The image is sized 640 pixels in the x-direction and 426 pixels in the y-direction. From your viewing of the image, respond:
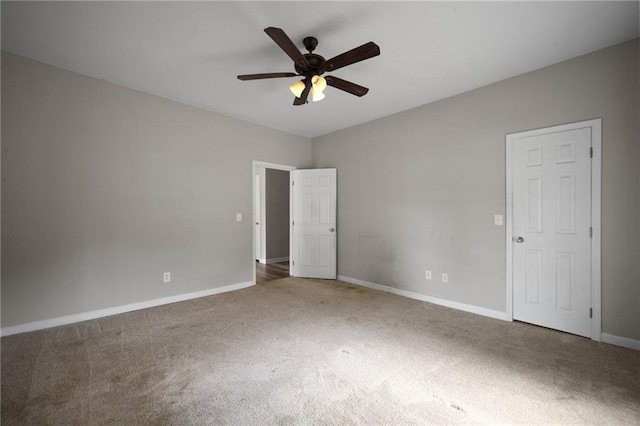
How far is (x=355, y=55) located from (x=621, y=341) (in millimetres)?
3472

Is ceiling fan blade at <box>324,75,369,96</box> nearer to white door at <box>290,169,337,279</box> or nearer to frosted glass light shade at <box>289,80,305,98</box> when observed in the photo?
frosted glass light shade at <box>289,80,305,98</box>

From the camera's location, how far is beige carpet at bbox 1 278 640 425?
5.56ft

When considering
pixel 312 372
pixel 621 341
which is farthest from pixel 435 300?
pixel 312 372

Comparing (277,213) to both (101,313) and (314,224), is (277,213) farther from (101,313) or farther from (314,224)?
(101,313)

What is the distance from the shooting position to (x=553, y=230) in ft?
9.42

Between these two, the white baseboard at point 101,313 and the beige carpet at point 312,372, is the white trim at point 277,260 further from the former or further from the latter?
the beige carpet at point 312,372

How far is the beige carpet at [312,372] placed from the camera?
1.69 metres

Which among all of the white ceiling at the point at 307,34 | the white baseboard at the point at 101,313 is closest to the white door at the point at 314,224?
the white baseboard at the point at 101,313

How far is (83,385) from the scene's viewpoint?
195 cm

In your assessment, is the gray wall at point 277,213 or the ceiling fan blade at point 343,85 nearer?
the ceiling fan blade at point 343,85

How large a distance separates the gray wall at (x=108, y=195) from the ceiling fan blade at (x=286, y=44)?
237 centimetres

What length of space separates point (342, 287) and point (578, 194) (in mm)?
3187

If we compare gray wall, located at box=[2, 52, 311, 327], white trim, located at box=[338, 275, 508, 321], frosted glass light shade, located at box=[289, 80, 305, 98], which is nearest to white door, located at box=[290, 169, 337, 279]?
white trim, located at box=[338, 275, 508, 321]

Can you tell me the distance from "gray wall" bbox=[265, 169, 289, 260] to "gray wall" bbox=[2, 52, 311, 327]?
235cm
